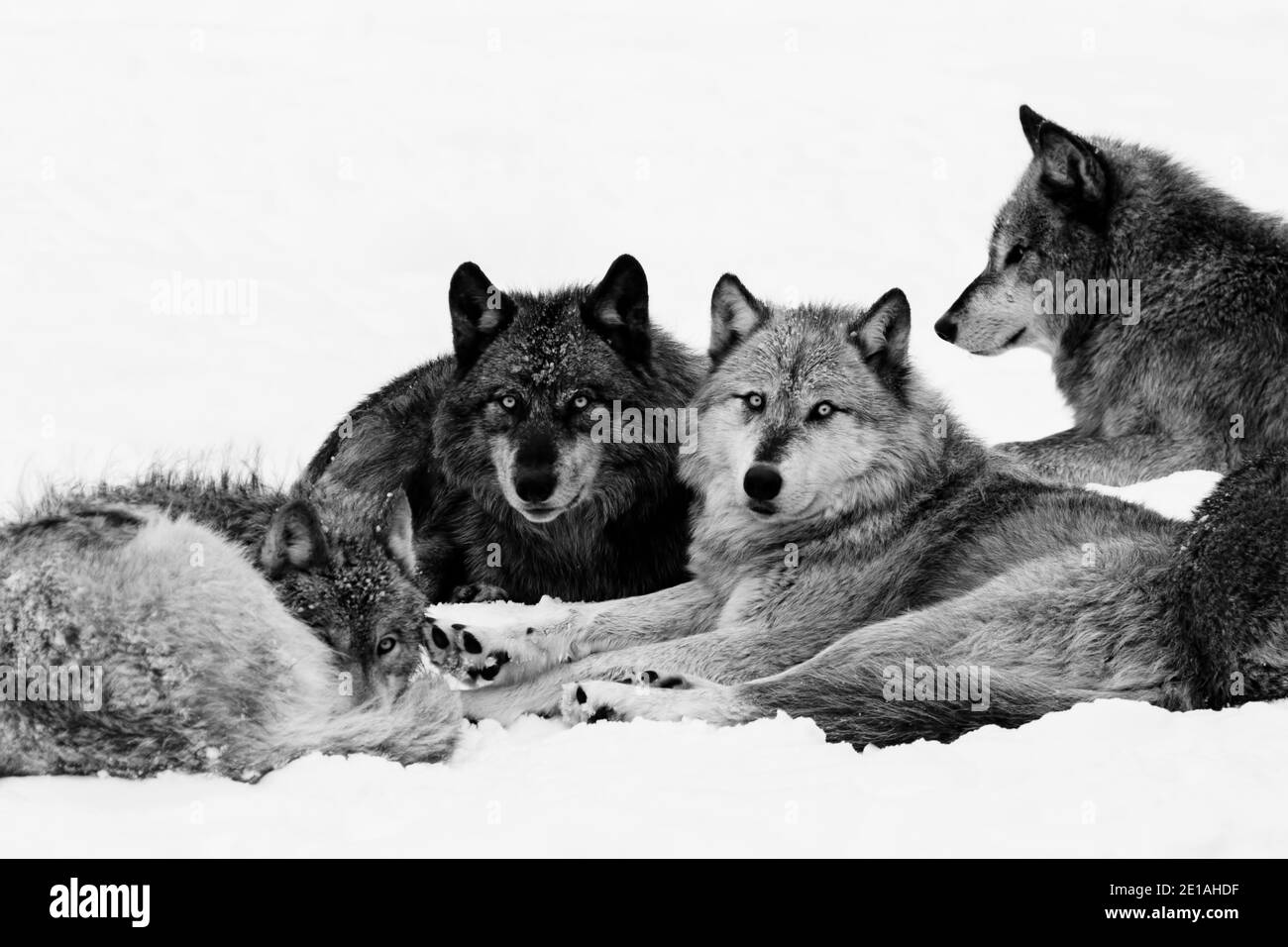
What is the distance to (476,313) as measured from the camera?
7.18 m

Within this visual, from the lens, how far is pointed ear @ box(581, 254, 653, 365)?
709 centimetres

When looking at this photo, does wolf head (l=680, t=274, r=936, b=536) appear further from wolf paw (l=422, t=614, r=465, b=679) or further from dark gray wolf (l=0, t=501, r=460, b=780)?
dark gray wolf (l=0, t=501, r=460, b=780)

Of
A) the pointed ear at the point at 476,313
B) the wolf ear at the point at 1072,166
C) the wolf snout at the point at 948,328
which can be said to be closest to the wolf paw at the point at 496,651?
the pointed ear at the point at 476,313

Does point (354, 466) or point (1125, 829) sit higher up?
point (354, 466)

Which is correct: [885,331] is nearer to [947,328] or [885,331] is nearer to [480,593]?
[947,328]

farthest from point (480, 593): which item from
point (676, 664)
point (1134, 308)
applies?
point (1134, 308)

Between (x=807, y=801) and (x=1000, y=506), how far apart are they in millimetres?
2671

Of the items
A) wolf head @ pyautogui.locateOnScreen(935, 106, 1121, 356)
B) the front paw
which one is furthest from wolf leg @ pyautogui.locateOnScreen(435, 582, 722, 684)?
wolf head @ pyautogui.locateOnScreen(935, 106, 1121, 356)

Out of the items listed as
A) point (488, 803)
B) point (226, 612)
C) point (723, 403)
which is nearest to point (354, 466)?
point (723, 403)

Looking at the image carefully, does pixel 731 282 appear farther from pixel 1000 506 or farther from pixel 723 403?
pixel 1000 506

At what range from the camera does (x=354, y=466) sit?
7.46 metres

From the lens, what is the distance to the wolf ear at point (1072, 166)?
25.9 ft

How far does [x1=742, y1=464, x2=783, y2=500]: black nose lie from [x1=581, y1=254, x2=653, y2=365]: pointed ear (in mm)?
1258

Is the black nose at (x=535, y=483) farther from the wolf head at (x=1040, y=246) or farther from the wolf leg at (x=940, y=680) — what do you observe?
the wolf head at (x=1040, y=246)
